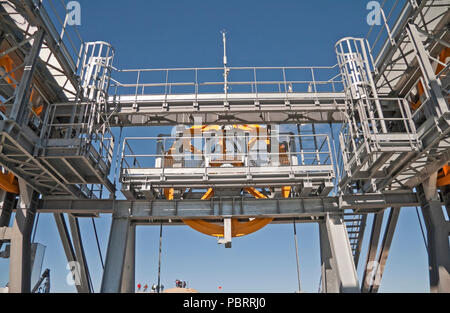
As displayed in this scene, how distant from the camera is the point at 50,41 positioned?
432 inches

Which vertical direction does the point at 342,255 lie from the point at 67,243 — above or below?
below

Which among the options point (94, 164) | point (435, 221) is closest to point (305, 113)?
point (435, 221)

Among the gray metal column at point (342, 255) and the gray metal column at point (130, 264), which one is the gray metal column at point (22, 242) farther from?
the gray metal column at point (342, 255)

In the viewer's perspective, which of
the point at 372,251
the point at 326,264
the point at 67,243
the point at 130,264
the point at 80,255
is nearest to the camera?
the point at 326,264

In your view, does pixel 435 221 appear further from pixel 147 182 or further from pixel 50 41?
pixel 50 41

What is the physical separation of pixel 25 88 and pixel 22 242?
5963 mm

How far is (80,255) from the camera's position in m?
15.3

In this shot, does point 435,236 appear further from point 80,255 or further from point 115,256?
point 80,255

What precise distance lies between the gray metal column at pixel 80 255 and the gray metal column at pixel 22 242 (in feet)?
7.48

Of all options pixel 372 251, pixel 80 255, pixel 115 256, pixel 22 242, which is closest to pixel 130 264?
pixel 115 256

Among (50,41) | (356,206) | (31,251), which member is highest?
(50,41)

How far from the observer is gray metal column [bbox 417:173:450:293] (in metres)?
11.7

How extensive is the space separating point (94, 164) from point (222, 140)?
5.45 m

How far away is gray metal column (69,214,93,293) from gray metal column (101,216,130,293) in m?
2.86
